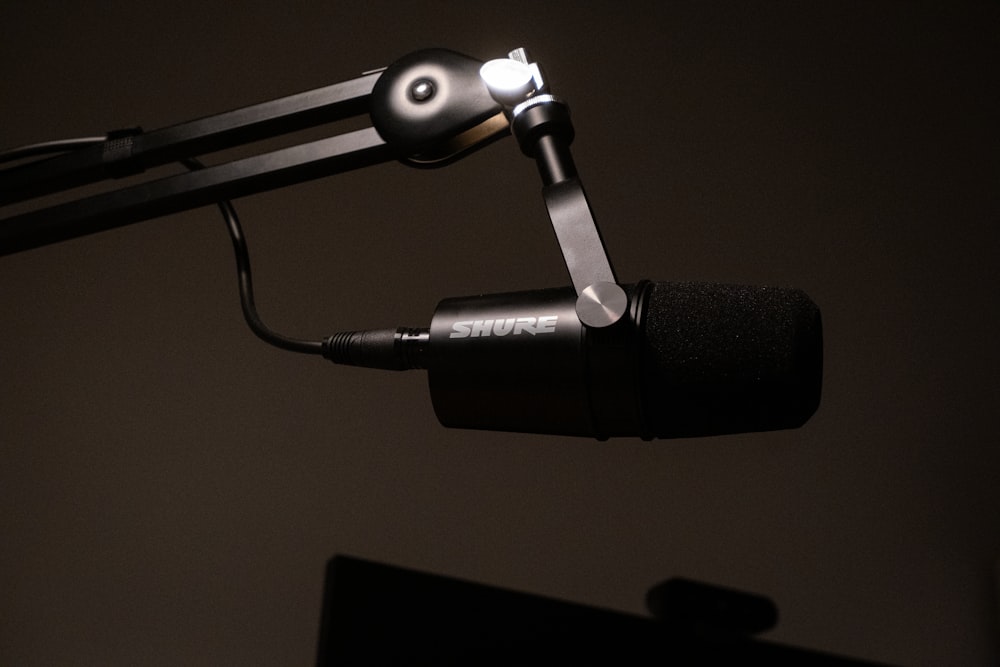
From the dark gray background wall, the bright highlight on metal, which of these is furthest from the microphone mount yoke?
the dark gray background wall

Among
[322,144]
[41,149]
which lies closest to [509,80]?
[322,144]

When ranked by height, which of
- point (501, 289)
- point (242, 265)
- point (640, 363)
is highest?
point (501, 289)

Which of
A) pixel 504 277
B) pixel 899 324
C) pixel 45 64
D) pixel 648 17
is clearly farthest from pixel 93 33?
pixel 899 324

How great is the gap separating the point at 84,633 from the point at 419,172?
733 millimetres

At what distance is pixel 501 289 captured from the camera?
1070mm

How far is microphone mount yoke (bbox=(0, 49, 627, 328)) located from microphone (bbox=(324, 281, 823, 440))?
0.06 m

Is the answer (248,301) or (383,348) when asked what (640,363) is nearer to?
(383,348)

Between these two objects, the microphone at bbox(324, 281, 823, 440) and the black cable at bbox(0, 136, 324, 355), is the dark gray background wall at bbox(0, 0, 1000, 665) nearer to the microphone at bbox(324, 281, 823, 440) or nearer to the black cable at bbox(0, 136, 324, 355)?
the black cable at bbox(0, 136, 324, 355)

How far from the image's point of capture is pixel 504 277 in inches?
42.4

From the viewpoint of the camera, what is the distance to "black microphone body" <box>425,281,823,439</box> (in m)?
0.36

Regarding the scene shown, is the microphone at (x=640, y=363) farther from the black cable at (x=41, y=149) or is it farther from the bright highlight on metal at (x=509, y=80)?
the black cable at (x=41, y=149)

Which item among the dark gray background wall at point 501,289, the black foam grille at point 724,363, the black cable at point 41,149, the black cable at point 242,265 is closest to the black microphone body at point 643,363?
the black foam grille at point 724,363

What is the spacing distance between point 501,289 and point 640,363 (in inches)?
28.3

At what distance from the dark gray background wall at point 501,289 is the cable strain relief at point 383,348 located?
A: 61 centimetres
